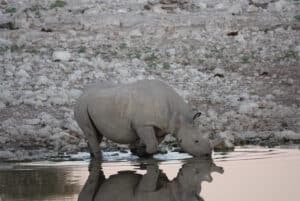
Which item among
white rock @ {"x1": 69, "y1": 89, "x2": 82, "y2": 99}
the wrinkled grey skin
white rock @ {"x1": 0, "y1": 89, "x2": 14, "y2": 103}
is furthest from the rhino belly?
white rock @ {"x1": 0, "y1": 89, "x2": 14, "y2": 103}

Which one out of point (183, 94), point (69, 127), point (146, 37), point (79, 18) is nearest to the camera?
point (69, 127)

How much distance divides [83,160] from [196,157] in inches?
54.0

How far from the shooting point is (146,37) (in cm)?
2303

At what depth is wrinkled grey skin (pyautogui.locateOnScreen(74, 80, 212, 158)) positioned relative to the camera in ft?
42.5

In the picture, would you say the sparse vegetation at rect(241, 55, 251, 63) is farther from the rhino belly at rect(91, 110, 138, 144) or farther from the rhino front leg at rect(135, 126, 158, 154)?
the rhino front leg at rect(135, 126, 158, 154)

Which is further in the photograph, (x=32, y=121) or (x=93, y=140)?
(x=32, y=121)

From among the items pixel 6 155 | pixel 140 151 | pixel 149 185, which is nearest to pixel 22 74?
pixel 6 155

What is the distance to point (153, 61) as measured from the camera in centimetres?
2034

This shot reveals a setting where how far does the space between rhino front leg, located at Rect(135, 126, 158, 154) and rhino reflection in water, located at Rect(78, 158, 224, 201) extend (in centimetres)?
38

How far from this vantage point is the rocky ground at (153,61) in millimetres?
15141

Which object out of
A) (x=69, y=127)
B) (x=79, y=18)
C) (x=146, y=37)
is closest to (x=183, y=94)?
(x=69, y=127)

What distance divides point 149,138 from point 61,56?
785cm

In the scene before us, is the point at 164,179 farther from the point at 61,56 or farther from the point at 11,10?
the point at 11,10

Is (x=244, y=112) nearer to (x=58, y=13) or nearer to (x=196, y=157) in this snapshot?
(x=196, y=157)
